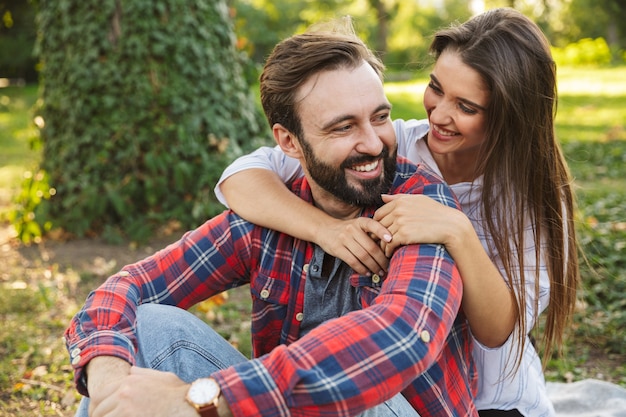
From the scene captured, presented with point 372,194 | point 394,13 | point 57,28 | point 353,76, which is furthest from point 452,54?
point 394,13

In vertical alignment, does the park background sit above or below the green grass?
above

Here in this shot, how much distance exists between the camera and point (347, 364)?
182 centimetres

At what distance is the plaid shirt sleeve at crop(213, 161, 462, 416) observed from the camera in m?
1.80

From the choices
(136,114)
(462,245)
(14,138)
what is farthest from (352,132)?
(14,138)

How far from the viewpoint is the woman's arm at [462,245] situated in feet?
7.04

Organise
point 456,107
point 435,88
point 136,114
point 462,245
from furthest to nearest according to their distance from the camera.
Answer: point 136,114, point 435,88, point 456,107, point 462,245

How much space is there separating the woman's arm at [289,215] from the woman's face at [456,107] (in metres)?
0.59

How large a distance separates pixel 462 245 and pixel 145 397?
3.24 ft

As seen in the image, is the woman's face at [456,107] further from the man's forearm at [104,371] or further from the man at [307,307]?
the man's forearm at [104,371]

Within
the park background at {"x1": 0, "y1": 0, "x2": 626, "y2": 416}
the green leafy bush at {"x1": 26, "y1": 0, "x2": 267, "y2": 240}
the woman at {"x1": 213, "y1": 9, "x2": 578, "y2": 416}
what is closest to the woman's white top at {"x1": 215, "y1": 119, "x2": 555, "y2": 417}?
the woman at {"x1": 213, "y1": 9, "x2": 578, "y2": 416}

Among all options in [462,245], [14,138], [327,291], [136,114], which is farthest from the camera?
[14,138]

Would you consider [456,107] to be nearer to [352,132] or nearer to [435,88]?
[435,88]

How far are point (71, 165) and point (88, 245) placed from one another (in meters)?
0.72

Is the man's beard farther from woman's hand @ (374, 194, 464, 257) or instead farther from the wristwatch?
the wristwatch
